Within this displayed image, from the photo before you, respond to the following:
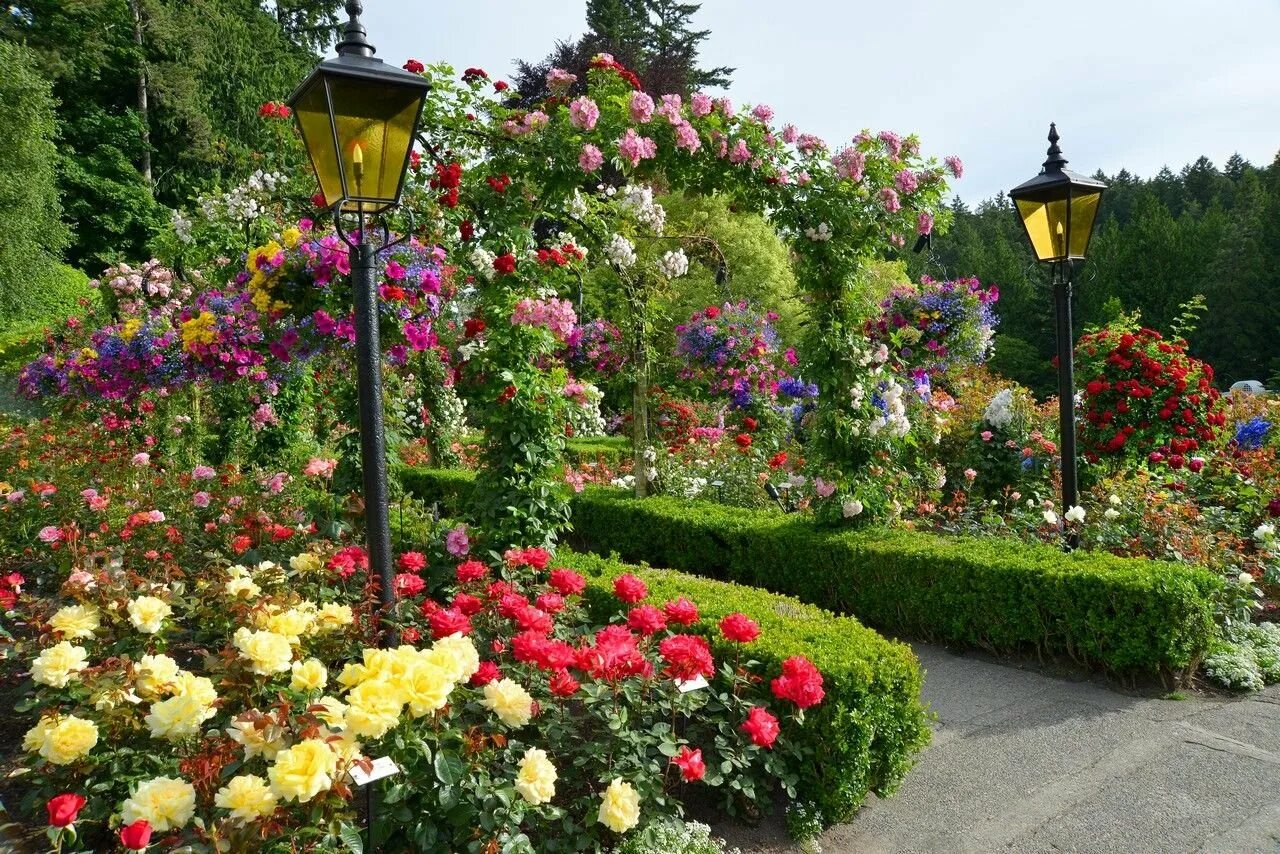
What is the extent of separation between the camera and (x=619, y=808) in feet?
6.95

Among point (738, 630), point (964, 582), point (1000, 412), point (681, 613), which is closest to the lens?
point (738, 630)

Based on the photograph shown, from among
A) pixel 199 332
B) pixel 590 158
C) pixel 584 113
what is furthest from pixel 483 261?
pixel 199 332

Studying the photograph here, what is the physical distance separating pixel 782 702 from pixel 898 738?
452 millimetres

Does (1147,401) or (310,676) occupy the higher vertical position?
(1147,401)

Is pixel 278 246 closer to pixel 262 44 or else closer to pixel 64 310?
pixel 64 310

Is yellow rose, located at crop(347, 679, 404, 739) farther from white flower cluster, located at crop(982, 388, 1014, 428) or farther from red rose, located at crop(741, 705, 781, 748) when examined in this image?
white flower cluster, located at crop(982, 388, 1014, 428)

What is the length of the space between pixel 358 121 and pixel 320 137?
152mm

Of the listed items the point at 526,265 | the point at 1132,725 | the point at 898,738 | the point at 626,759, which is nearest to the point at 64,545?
the point at 526,265

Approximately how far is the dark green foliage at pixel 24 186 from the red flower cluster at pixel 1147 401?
19495 mm

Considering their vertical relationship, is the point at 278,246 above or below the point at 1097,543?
above

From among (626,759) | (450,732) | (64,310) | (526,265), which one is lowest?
(626,759)

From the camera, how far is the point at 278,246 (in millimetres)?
4797

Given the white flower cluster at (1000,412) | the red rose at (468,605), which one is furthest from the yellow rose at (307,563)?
the white flower cluster at (1000,412)

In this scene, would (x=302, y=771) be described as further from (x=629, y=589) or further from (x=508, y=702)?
(x=629, y=589)
